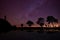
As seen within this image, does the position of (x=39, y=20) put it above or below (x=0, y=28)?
above

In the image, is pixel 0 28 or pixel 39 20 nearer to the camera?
pixel 0 28

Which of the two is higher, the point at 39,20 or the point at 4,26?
the point at 39,20

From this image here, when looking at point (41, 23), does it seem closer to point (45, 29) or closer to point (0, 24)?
point (45, 29)

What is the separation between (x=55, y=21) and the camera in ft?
405

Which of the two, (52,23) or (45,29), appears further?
(45,29)

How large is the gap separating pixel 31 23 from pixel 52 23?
27.9 meters

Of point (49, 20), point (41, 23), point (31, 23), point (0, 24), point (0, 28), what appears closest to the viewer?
point (0, 24)

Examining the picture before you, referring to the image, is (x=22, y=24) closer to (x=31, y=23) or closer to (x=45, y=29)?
(x=31, y=23)

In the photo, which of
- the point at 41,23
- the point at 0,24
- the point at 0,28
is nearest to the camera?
the point at 0,24

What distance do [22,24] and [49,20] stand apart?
33.6 metres

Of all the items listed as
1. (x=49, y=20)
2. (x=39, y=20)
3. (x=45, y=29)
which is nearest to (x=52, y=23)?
(x=49, y=20)

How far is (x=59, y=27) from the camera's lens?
146m

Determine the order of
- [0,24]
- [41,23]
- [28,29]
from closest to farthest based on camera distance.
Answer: [0,24] < [41,23] < [28,29]

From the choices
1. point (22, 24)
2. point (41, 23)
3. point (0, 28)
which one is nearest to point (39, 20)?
point (41, 23)
